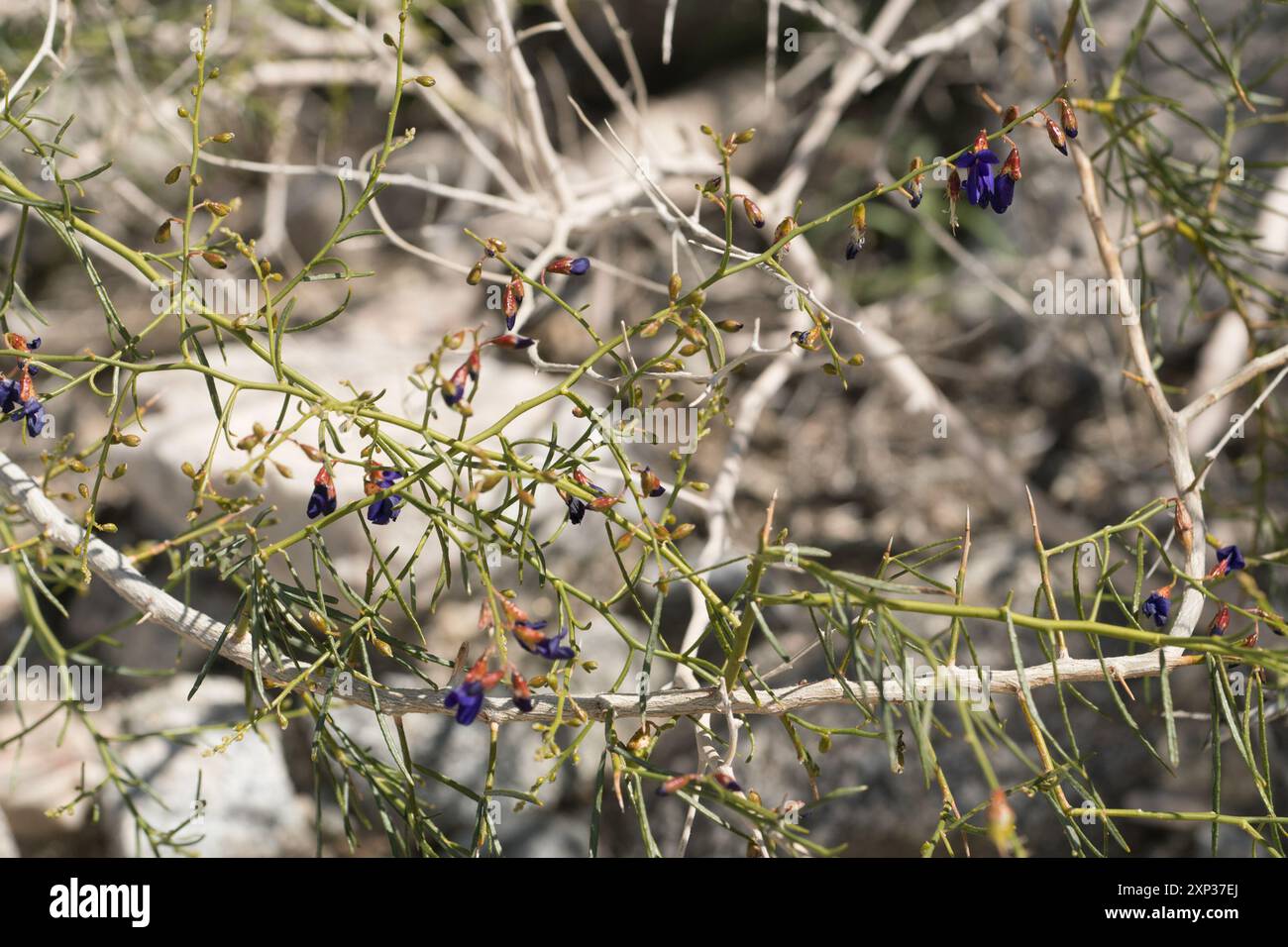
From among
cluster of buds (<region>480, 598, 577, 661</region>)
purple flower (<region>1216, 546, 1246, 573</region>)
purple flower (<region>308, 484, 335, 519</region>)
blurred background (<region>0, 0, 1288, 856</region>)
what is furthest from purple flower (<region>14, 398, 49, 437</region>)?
purple flower (<region>1216, 546, 1246, 573</region>)

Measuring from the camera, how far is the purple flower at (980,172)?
1459mm

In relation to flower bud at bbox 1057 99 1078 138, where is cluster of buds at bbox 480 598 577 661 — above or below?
below

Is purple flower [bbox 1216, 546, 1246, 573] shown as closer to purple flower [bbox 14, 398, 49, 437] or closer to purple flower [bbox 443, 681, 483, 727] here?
purple flower [bbox 443, 681, 483, 727]

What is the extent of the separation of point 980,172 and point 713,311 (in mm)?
2739

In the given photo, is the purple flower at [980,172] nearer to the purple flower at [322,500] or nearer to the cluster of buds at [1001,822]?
the cluster of buds at [1001,822]

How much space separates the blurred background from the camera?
106 inches

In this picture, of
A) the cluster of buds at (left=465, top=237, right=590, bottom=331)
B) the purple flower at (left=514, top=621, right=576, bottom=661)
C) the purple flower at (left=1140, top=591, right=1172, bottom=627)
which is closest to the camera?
the purple flower at (left=514, top=621, right=576, bottom=661)

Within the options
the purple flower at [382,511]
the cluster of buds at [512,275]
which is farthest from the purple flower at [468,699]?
the cluster of buds at [512,275]

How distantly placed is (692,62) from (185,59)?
6.69ft

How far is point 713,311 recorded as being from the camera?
4.19m

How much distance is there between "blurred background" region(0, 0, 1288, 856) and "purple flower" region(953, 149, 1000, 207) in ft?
1.81

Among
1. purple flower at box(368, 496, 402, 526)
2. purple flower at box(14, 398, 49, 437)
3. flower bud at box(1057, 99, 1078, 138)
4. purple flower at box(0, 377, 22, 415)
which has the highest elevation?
flower bud at box(1057, 99, 1078, 138)
